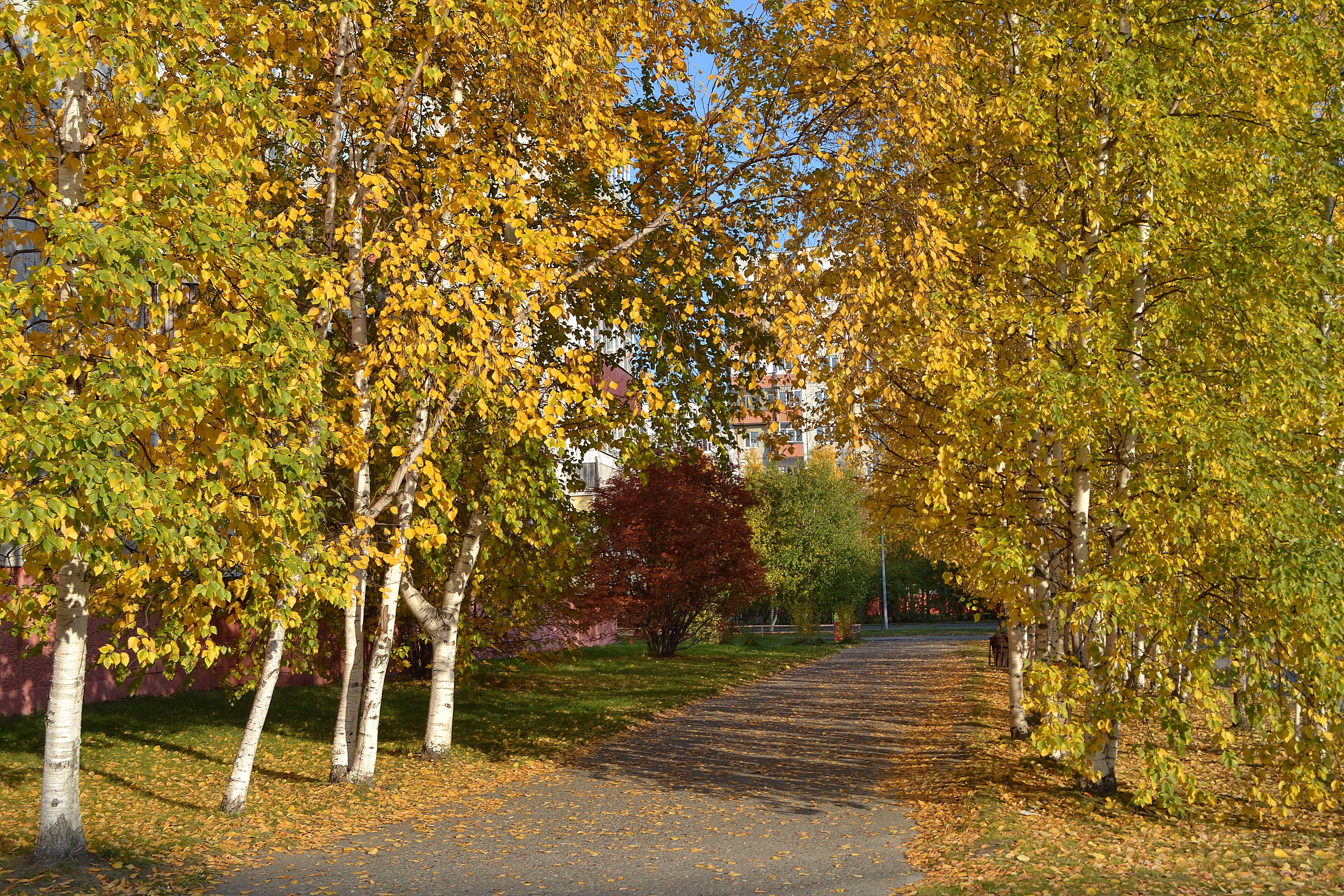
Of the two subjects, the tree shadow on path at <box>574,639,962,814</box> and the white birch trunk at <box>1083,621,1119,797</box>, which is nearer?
the white birch trunk at <box>1083,621,1119,797</box>

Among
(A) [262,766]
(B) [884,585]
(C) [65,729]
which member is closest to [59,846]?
(C) [65,729]

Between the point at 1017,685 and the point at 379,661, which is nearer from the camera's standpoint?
the point at 379,661

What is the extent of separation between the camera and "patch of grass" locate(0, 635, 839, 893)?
27.3 feet

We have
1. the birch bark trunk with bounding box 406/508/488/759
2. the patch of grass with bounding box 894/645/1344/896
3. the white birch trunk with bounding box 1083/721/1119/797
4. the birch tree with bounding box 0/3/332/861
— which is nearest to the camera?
the birch tree with bounding box 0/3/332/861

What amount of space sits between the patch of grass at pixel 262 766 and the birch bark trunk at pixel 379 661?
0.93ft

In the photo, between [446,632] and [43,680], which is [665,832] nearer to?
[446,632]

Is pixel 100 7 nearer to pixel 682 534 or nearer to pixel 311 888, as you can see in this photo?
pixel 311 888

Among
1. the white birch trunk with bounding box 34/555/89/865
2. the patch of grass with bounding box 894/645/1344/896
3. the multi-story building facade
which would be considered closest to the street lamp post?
the multi-story building facade

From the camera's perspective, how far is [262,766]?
40.7 feet

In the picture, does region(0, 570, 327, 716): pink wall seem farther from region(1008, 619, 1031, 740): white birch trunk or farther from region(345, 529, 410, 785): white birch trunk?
region(1008, 619, 1031, 740): white birch trunk

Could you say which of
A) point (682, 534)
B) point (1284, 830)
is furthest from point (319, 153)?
point (682, 534)

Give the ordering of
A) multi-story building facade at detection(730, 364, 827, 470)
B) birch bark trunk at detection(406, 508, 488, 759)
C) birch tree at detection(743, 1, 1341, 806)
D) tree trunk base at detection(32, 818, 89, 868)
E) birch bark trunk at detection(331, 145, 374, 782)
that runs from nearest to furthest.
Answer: tree trunk base at detection(32, 818, 89, 868)
birch tree at detection(743, 1, 1341, 806)
birch bark trunk at detection(331, 145, 374, 782)
multi-story building facade at detection(730, 364, 827, 470)
birch bark trunk at detection(406, 508, 488, 759)

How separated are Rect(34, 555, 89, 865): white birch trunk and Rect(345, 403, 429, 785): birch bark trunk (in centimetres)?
359

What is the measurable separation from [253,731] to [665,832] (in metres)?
4.05
